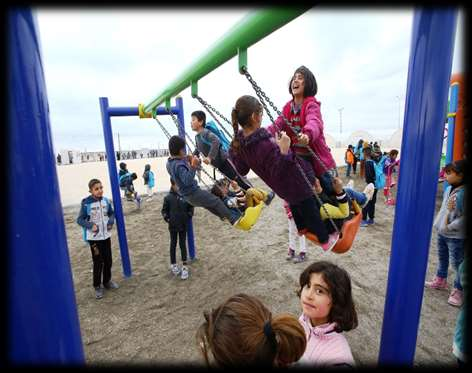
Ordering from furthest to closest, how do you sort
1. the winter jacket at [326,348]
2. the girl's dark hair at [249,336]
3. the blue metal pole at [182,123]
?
the blue metal pole at [182,123]
the winter jacket at [326,348]
the girl's dark hair at [249,336]

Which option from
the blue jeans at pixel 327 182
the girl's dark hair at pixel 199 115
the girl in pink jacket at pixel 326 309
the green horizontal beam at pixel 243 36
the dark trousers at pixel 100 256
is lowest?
the dark trousers at pixel 100 256

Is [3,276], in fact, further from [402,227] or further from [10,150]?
[402,227]

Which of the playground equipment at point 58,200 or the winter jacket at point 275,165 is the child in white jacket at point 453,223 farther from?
the playground equipment at point 58,200

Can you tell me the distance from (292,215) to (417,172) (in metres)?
1.33

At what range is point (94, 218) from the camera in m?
2.98

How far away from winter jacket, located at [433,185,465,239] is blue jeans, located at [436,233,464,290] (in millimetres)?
69

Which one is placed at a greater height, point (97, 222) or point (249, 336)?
point (249, 336)

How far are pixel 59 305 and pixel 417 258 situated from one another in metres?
1.02

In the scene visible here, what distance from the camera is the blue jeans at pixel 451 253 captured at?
8.41 feet

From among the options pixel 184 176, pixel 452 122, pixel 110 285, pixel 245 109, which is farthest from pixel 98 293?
pixel 452 122

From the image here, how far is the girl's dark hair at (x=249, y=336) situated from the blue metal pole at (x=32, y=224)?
0.40 m

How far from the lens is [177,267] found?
3.71 meters

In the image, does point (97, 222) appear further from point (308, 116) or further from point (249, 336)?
point (249, 336)

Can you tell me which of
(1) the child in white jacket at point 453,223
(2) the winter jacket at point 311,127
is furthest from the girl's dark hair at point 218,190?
(1) the child in white jacket at point 453,223
